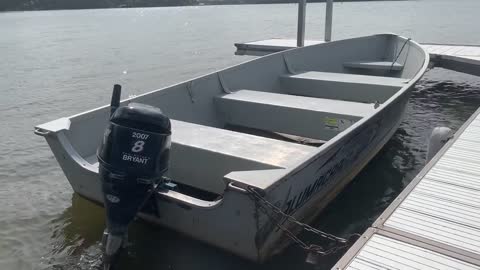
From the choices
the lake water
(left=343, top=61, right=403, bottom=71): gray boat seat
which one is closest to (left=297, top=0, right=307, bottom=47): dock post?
(left=343, top=61, right=403, bottom=71): gray boat seat

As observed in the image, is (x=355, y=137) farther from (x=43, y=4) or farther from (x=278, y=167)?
(x=43, y=4)

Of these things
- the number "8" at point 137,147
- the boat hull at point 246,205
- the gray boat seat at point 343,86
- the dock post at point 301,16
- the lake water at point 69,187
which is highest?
the dock post at point 301,16

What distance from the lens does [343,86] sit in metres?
8.14

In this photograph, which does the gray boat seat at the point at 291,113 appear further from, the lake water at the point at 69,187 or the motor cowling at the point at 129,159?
the motor cowling at the point at 129,159

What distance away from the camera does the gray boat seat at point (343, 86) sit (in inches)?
307

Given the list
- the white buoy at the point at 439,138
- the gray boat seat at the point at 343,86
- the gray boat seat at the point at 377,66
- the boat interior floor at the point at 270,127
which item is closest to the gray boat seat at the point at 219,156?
the boat interior floor at the point at 270,127

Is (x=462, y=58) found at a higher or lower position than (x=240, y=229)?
higher

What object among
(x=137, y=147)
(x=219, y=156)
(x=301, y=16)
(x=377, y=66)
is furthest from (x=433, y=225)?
(x=301, y=16)

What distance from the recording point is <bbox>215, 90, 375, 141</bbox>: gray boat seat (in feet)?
19.9

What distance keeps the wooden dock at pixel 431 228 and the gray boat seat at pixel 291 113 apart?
5.06 ft

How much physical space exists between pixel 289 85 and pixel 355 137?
3846 mm

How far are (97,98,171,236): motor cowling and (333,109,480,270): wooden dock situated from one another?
186cm

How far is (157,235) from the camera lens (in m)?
4.99

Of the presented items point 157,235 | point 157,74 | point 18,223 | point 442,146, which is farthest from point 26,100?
point 442,146
